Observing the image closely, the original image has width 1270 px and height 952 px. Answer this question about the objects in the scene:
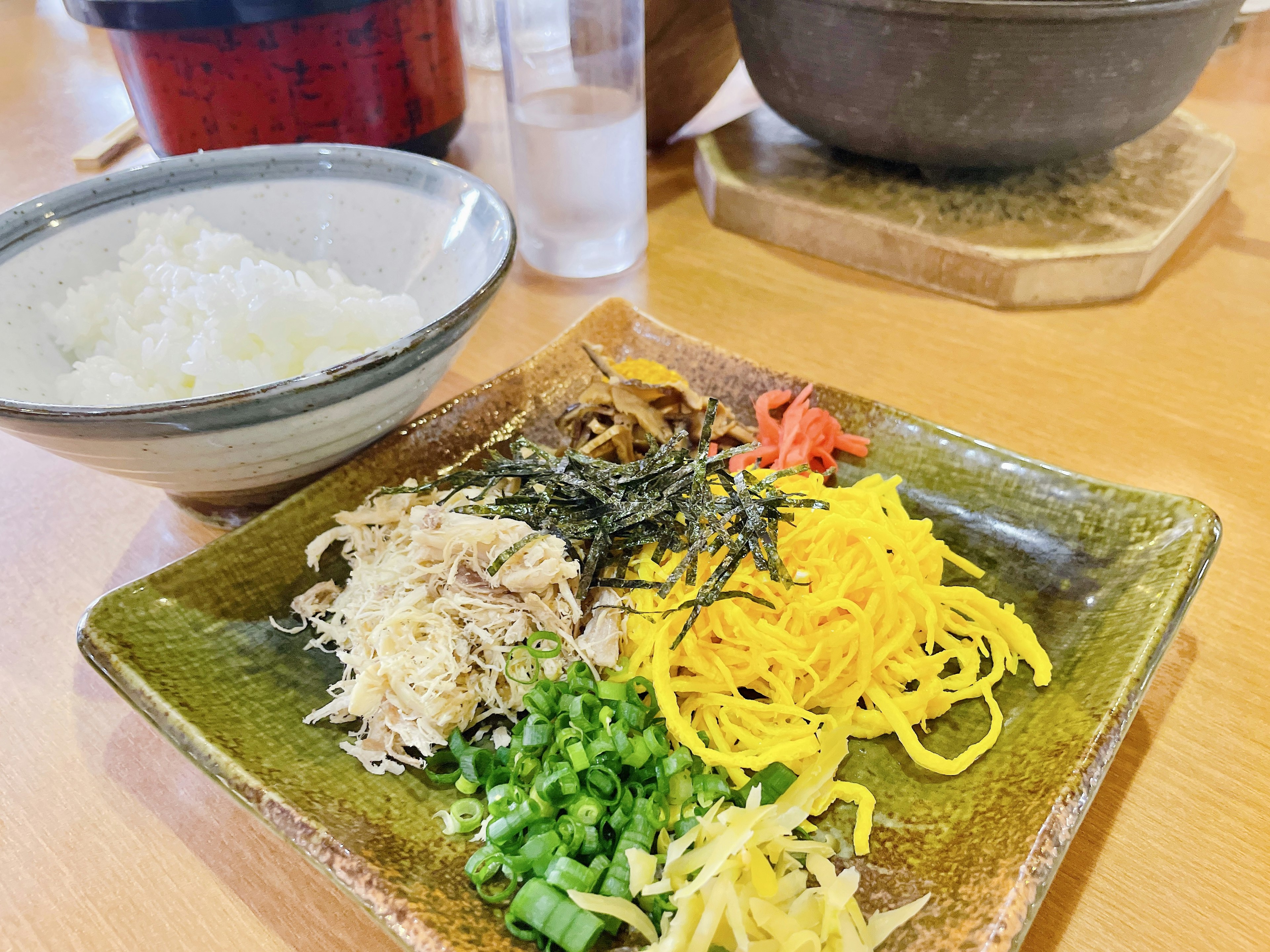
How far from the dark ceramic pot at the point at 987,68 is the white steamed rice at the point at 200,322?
1.10 meters

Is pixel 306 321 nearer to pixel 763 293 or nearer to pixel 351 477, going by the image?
pixel 351 477

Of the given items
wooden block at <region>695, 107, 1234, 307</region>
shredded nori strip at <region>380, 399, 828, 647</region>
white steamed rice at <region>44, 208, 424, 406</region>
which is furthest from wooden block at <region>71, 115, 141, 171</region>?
shredded nori strip at <region>380, 399, 828, 647</region>

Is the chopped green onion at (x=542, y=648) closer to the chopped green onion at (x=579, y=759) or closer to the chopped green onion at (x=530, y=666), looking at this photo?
the chopped green onion at (x=530, y=666)

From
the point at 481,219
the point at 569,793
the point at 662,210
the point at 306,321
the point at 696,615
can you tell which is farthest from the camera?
the point at 662,210

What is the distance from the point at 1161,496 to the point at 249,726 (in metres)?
1.18

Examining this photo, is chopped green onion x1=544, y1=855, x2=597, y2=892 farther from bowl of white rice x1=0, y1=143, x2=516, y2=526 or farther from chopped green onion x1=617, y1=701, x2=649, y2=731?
bowl of white rice x1=0, y1=143, x2=516, y2=526

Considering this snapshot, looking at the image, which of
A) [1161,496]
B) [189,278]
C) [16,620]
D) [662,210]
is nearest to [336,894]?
[16,620]

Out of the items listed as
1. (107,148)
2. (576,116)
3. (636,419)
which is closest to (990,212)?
(576,116)

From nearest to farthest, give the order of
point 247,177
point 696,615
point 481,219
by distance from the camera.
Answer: point 696,615 → point 481,219 → point 247,177

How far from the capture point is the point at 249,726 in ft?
3.24

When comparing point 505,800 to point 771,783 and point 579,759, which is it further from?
point 771,783

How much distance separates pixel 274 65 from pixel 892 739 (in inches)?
73.7

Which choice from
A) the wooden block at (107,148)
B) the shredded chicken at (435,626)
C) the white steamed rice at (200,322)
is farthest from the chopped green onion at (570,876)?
the wooden block at (107,148)

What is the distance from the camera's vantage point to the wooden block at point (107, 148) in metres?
2.71
